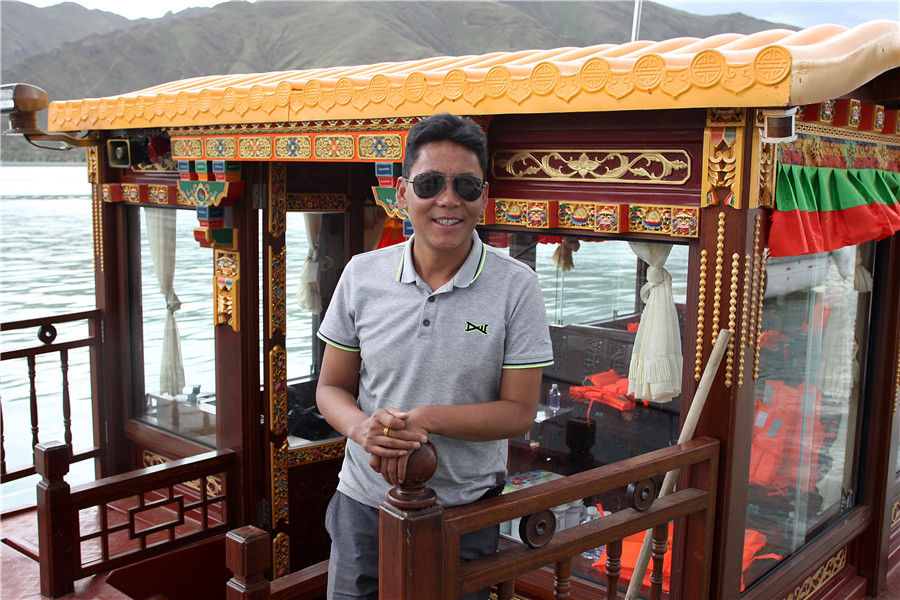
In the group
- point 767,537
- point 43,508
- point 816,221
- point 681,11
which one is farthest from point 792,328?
point 681,11

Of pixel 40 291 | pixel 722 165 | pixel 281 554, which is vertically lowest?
pixel 281 554

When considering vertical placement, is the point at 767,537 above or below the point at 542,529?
below

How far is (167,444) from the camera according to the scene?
4996 mm

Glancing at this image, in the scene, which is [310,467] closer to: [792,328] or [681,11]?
[792,328]

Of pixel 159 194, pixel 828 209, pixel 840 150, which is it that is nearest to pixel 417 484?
pixel 828 209

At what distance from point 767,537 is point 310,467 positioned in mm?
2563

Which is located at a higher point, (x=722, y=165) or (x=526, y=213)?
(x=722, y=165)

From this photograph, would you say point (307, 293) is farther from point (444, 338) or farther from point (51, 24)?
point (51, 24)

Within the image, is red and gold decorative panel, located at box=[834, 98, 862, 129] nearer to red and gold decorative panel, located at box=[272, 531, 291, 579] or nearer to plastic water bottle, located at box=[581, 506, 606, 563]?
plastic water bottle, located at box=[581, 506, 606, 563]

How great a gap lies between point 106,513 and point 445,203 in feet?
9.21

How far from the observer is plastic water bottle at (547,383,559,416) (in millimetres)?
3617

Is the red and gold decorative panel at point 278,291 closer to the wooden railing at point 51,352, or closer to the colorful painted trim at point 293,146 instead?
the colorful painted trim at point 293,146

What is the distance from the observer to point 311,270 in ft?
15.8

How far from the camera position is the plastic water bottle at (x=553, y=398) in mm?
3617
